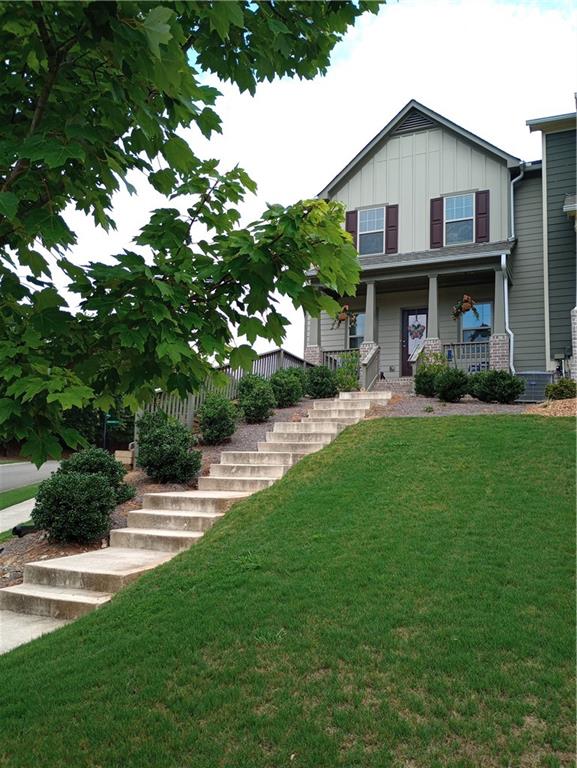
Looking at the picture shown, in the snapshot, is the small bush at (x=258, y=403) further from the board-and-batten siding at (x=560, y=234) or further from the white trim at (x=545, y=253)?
the board-and-batten siding at (x=560, y=234)

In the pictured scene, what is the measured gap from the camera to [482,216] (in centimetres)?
1644

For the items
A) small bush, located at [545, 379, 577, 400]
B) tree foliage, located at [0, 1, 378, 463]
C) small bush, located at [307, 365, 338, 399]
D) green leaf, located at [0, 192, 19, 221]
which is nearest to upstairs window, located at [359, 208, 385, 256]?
small bush, located at [307, 365, 338, 399]

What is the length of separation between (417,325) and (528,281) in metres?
3.33

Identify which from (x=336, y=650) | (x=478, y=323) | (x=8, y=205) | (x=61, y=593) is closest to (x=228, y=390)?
(x=61, y=593)

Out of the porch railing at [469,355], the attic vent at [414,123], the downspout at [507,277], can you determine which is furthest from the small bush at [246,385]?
the attic vent at [414,123]

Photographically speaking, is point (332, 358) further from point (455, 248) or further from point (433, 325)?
point (455, 248)

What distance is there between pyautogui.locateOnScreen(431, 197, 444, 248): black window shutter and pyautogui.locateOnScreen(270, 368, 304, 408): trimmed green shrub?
246 inches

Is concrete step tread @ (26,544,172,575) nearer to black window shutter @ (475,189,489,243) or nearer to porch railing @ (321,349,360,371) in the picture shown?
porch railing @ (321,349,360,371)

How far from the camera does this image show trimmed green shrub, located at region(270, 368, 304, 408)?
1370cm

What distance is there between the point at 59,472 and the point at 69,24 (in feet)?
22.4

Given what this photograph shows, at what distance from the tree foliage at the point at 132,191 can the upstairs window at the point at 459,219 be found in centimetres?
1465

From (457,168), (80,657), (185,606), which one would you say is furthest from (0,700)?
(457,168)

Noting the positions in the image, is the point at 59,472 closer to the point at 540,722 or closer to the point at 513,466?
the point at 513,466

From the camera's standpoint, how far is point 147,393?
292 centimetres
